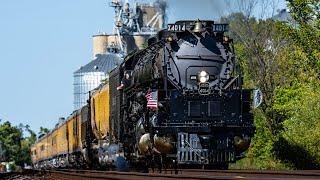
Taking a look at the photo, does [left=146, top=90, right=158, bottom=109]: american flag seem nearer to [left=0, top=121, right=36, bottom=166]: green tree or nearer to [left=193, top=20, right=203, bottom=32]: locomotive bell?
[left=193, top=20, right=203, bottom=32]: locomotive bell

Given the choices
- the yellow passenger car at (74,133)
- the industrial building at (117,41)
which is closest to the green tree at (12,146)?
the industrial building at (117,41)

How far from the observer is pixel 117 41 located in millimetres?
180875

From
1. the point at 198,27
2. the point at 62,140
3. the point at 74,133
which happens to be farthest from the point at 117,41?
the point at 198,27

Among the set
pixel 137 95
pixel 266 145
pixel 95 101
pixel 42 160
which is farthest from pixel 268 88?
pixel 42 160

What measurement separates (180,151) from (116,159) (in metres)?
5.57

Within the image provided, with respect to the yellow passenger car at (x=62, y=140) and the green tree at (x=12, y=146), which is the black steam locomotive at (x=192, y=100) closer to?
the yellow passenger car at (x=62, y=140)

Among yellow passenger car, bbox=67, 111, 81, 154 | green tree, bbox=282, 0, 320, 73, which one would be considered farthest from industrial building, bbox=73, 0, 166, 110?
green tree, bbox=282, 0, 320, 73

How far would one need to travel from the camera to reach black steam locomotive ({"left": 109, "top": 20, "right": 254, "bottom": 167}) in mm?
21281

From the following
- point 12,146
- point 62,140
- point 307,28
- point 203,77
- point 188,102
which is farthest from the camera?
point 12,146

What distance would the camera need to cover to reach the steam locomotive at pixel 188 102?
21.3 m

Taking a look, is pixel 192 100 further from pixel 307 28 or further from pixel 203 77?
pixel 307 28

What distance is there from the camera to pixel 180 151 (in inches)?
832

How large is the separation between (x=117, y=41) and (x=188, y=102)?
160 m

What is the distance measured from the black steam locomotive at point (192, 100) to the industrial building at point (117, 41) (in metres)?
140
